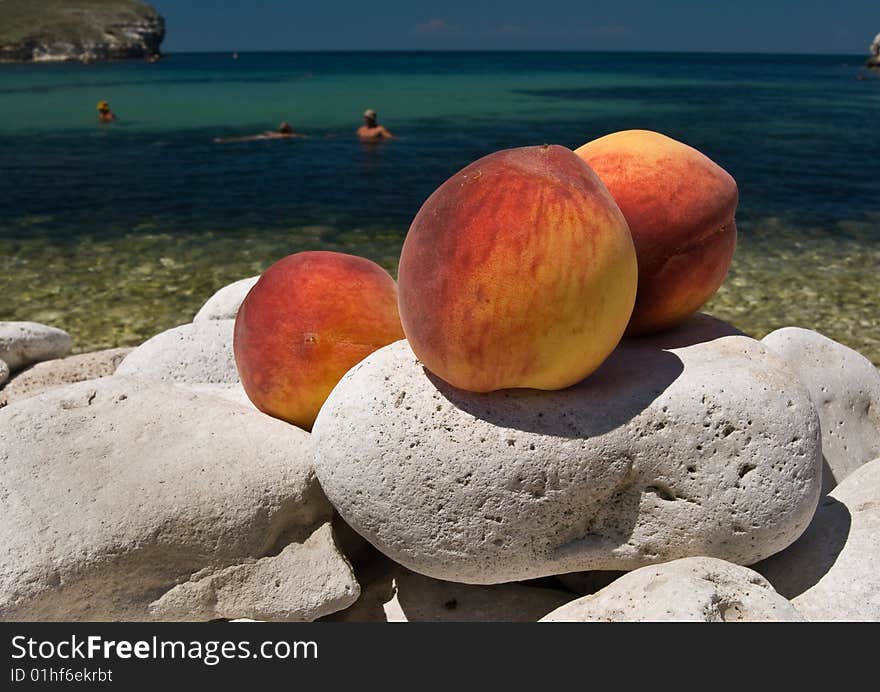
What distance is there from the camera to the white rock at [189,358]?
4.01 meters

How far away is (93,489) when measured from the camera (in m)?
2.62

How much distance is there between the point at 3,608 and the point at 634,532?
190 cm

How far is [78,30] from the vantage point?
270 feet

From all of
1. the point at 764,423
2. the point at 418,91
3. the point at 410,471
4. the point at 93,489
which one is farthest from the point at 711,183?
the point at 418,91

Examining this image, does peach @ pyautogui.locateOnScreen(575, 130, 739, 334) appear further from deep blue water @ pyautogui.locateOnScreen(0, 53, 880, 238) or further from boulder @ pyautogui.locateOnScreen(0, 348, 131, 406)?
deep blue water @ pyautogui.locateOnScreen(0, 53, 880, 238)

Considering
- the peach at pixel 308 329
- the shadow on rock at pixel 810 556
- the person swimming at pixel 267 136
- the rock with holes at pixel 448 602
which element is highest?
the peach at pixel 308 329

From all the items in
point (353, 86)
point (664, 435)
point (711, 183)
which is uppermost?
point (711, 183)

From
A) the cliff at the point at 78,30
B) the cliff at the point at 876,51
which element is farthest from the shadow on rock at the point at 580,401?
the cliff at the point at 78,30

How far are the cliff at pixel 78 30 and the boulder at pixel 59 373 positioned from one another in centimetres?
8337

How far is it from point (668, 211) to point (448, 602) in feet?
4.93

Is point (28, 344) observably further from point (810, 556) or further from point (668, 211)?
point (810, 556)

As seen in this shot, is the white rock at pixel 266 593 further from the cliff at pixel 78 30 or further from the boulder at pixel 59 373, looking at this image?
the cliff at pixel 78 30

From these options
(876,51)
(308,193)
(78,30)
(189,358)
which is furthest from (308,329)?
(78,30)

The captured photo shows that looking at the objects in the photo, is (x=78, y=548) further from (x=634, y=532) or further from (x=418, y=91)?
(x=418, y=91)
